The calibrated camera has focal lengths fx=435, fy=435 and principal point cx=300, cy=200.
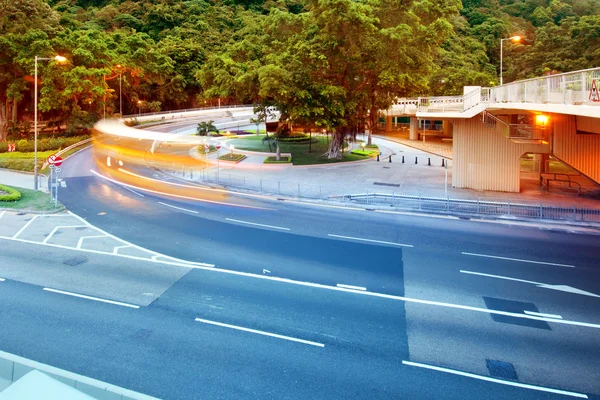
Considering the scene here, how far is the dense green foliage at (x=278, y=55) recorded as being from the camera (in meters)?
36.5

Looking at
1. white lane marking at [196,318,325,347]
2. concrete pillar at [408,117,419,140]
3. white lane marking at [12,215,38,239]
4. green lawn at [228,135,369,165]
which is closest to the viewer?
white lane marking at [196,318,325,347]

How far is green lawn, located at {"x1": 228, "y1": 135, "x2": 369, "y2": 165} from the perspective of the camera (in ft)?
140

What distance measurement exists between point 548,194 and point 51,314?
28.0m

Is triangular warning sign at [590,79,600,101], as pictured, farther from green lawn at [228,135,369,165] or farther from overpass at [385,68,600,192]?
green lawn at [228,135,369,165]

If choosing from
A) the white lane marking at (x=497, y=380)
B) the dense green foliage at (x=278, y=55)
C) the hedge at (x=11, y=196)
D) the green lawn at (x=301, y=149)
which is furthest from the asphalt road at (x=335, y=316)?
the green lawn at (x=301, y=149)

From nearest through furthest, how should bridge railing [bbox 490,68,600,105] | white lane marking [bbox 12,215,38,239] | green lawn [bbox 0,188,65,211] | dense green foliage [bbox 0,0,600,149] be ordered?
bridge railing [bbox 490,68,600,105] < white lane marking [bbox 12,215,38,239] < green lawn [bbox 0,188,65,211] < dense green foliage [bbox 0,0,600,149]

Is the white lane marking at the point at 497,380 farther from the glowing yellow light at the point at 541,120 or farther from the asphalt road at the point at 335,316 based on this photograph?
the glowing yellow light at the point at 541,120

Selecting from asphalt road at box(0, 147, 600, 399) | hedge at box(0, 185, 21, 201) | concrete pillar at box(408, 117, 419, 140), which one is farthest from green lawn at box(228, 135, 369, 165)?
asphalt road at box(0, 147, 600, 399)

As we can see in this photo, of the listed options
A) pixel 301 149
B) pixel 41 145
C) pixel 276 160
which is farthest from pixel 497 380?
pixel 41 145

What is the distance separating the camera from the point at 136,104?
79.2m

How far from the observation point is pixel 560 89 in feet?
49.4

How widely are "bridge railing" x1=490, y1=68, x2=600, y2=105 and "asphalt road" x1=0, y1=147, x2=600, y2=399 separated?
5.67m

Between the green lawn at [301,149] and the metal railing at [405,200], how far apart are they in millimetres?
9808

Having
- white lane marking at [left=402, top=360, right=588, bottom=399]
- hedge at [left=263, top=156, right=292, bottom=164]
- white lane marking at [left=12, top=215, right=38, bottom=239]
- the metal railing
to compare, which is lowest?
white lane marking at [left=402, top=360, right=588, bottom=399]
